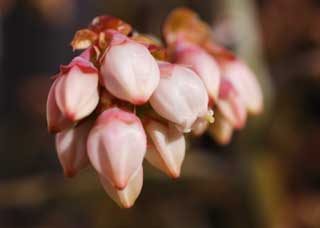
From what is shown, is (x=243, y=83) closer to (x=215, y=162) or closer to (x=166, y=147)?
→ (x=166, y=147)

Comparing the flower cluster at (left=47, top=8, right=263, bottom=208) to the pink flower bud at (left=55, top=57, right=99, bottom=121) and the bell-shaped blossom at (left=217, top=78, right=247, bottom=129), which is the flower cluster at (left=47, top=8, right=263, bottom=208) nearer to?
the pink flower bud at (left=55, top=57, right=99, bottom=121)

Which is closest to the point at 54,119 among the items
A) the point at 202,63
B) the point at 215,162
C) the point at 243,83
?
the point at 202,63

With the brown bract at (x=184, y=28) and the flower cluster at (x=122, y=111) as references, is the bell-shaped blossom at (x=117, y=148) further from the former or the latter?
the brown bract at (x=184, y=28)

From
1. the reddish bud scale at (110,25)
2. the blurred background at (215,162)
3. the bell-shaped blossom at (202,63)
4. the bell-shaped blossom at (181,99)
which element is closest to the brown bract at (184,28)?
the bell-shaped blossom at (202,63)

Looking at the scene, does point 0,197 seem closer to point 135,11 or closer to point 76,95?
point 135,11

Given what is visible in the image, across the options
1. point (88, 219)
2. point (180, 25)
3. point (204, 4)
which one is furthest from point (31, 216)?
point (180, 25)

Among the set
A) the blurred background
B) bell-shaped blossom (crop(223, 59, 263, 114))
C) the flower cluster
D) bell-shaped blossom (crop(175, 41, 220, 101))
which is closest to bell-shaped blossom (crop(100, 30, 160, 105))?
the flower cluster

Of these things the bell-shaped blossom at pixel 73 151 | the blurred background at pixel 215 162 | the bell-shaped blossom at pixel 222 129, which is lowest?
the blurred background at pixel 215 162
